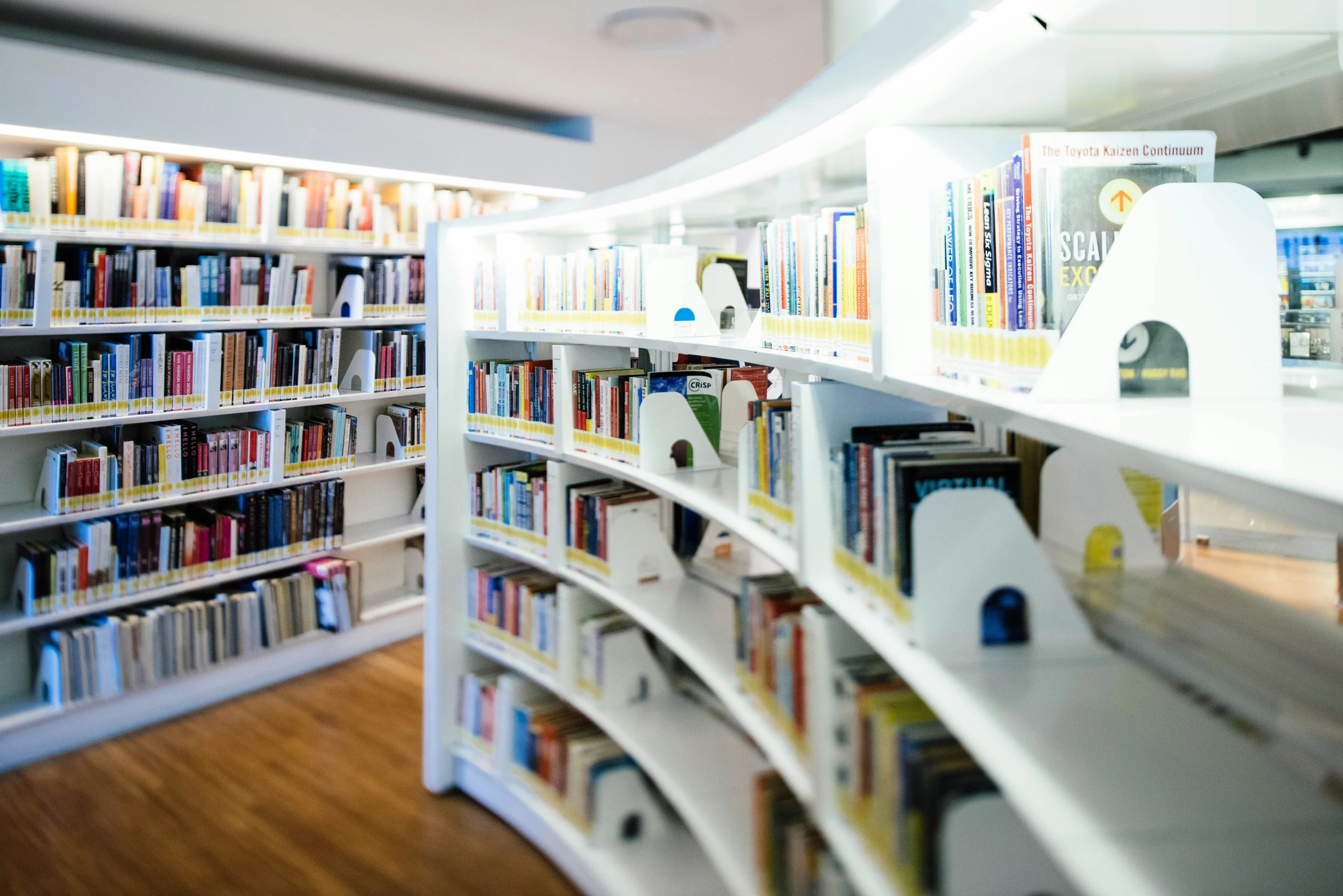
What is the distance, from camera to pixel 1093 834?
87 centimetres

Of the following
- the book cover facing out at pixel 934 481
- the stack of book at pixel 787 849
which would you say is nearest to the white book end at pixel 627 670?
the stack of book at pixel 787 849

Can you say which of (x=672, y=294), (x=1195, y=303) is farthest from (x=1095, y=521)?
(x=672, y=294)

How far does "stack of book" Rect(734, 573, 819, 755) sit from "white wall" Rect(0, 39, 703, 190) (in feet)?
11.4

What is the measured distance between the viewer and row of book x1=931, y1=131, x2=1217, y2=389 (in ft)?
3.78

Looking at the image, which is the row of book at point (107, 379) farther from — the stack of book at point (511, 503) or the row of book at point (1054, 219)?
the row of book at point (1054, 219)

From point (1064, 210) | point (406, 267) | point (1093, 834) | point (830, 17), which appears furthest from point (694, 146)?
point (1093, 834)

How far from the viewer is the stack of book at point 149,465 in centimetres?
380

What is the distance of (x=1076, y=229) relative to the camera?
3.79 feet

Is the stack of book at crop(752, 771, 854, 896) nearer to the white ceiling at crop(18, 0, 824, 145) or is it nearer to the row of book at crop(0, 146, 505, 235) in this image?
the white ceiling at crop(18, 0, 824, 145)

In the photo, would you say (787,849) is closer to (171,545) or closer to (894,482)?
(894,482)

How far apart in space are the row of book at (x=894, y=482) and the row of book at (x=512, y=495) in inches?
57.6

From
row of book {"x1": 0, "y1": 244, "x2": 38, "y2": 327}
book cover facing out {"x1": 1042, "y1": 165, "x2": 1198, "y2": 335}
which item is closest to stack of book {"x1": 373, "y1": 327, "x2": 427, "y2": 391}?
row of book {"x1": 0, "y1": 244, "x2": 38, "y2": 327}

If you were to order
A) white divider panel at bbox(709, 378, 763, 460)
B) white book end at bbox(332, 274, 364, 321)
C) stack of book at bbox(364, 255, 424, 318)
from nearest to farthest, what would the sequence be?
white divider panel at bbox(709, 378, 763, 460) → white book end at bbox(332, 274, 364, 321) → stack of book at bbox(364, 255, 424, 318)

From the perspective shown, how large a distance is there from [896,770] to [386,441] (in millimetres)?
4190
